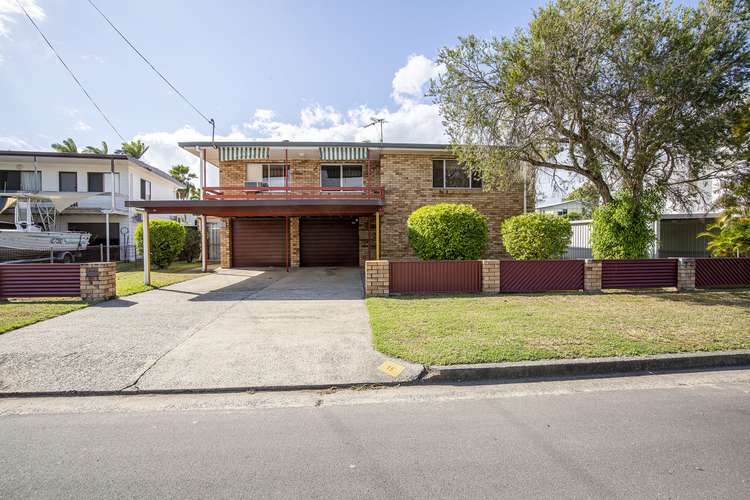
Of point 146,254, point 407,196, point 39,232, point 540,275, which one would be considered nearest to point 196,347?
point 146,254

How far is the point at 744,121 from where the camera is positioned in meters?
8.01

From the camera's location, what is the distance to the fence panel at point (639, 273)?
30.5 feet

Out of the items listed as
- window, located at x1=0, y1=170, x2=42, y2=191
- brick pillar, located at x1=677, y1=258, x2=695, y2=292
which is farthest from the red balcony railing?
window, located at x1=0, y1=170, x2=42, y2=191

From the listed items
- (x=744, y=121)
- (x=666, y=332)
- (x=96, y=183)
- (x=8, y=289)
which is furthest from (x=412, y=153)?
(x=96, y=183)

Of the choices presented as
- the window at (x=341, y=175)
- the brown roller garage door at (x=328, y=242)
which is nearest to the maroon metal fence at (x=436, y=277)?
the brown roller garage door at (x=328, y=242)

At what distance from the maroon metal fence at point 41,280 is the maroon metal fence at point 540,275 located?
10.3 meters

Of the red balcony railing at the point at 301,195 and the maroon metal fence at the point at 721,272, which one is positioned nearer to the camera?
the maroon metal fence at the point at 721,272

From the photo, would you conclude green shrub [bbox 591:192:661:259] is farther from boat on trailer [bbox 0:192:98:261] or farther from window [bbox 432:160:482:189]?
boat on trailer [bbox 0:192:98:261]

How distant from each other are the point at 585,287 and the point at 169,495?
31.9ft

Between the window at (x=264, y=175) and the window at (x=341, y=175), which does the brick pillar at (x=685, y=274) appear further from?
the window at (x=264, y=175)

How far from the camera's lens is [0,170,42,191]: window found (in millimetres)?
19844

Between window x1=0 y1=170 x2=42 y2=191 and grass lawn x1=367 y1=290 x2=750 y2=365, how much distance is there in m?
22.5

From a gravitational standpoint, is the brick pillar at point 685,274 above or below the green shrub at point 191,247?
below

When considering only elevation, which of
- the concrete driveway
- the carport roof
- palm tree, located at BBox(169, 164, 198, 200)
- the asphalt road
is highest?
palm tree, located at BBox(169, 164, 198, 200)
